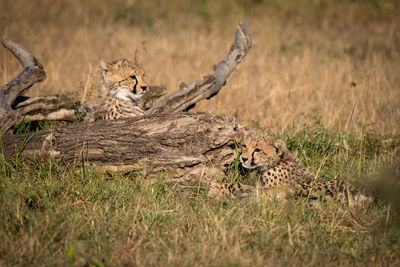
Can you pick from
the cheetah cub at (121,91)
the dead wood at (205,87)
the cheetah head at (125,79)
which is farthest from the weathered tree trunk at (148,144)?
the dead wood at (205,87)

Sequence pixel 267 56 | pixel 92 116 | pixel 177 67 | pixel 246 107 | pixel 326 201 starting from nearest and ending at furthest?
pixel 326 201 → pixel 92 116 → pixel 246 107 → pixel 177 67 → pixel 267 56

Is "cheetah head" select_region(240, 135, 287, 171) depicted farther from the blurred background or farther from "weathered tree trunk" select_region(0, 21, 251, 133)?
the blurred background

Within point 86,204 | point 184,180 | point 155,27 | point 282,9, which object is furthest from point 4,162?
point 282,9

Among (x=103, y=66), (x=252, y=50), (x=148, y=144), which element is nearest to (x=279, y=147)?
(x=148, y=144)

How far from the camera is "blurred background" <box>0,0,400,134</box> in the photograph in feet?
19.1

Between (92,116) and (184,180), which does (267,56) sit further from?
(184,180)

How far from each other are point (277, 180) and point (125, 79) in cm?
195

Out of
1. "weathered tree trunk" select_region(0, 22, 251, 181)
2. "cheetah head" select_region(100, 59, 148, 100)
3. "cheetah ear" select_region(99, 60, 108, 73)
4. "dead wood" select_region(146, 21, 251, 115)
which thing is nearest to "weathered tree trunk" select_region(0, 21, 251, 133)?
"dead wood" select_region(146, 21, 251, 115)

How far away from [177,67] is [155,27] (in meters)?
2.89

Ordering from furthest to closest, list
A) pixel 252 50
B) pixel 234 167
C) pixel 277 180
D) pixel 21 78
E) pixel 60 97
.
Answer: pixel 252 50
pixel 60 97
pixel 21 78
pixel 234 167
pixel 277 180

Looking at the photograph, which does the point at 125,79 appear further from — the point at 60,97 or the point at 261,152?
the point at 261,152

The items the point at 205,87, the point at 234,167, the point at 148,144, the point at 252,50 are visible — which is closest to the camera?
the point at 148,144

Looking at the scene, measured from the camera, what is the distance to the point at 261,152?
12.6 feet

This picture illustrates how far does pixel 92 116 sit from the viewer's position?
4645 mm
